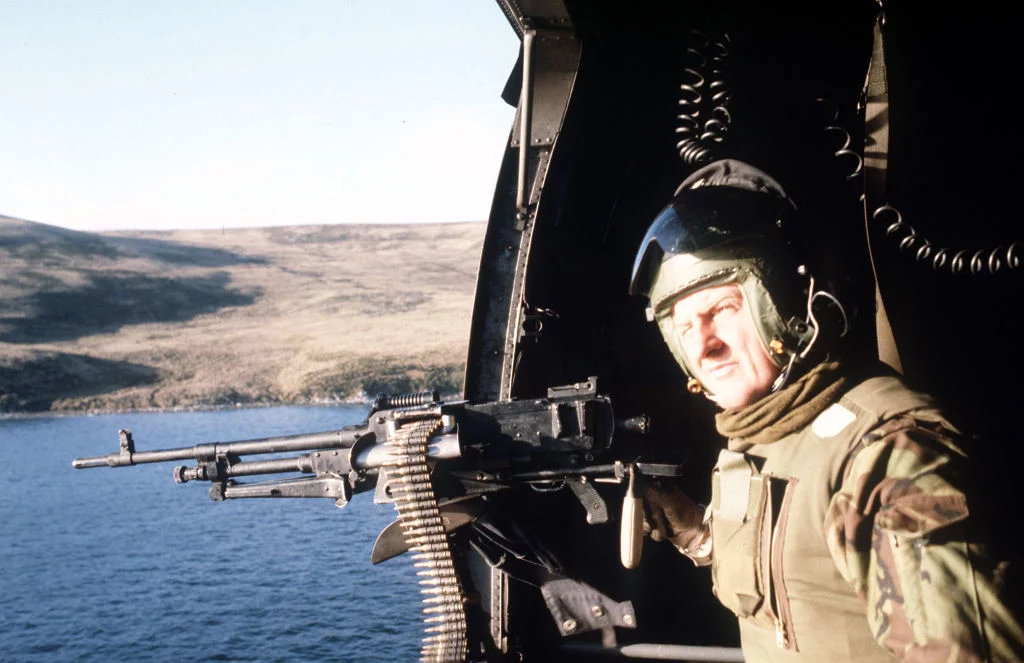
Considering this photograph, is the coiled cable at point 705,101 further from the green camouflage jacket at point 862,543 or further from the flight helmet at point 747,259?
the green camouflage jacket at point 862,543

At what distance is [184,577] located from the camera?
13.6 metres

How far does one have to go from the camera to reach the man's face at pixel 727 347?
301 cm

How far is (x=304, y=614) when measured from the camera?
12.2 metres

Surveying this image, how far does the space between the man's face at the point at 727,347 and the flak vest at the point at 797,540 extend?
0.24 meters

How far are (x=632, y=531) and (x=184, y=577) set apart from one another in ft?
40.2

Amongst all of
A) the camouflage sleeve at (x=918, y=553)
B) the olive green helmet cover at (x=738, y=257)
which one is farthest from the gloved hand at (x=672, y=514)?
the camouflage sleeve at (x=918, y=553)

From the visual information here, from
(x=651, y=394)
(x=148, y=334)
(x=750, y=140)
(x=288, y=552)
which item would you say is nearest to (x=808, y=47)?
(x=750, y=140)

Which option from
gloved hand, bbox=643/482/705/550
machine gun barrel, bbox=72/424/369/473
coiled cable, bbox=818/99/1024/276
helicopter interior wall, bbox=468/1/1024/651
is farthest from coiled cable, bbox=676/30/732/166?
machine gun barrel, bbox=72/424/369/473

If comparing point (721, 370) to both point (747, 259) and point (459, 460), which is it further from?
point (459, 460)

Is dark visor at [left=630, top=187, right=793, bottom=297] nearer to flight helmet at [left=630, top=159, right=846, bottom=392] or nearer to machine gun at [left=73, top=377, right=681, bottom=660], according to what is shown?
flight helmet at [left=630, top=159, right=846, bottom=392]

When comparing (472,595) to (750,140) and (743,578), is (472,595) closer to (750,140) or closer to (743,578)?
(743,578)

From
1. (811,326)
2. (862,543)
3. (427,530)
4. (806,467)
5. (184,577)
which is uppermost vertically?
(811,326)

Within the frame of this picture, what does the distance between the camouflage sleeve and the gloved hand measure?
1581 mm

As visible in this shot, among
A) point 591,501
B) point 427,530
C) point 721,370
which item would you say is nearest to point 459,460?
point 427,530
